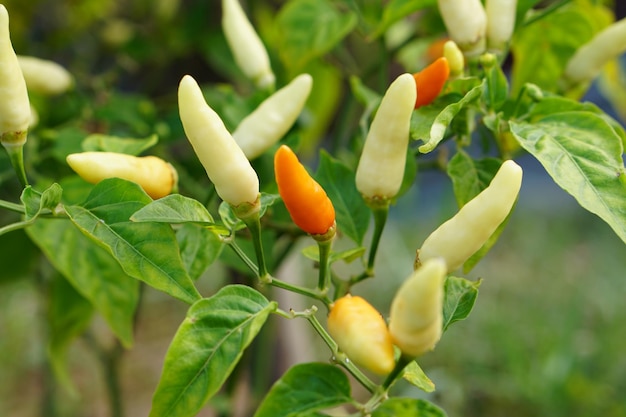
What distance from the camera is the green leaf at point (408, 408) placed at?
1.54 feet

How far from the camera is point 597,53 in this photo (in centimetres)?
68

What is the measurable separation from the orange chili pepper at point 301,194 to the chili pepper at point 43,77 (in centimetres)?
48

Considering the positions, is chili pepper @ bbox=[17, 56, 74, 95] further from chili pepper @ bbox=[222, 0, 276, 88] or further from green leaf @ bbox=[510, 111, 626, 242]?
green leaf @ bbox=[510, 111, 626, 242]

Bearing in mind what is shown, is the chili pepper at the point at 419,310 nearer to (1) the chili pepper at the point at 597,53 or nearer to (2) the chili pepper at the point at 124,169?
(2) the chili pepper at the point at 124,169

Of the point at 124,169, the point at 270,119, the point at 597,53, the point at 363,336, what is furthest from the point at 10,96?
the point at 597,53

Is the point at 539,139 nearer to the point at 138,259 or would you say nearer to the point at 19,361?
the point at 138,259

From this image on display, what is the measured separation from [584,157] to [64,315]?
0.65m

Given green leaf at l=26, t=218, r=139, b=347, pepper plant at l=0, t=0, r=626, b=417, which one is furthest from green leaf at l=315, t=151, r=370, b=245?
green leaf at l=26, t=218, r=139, b=347

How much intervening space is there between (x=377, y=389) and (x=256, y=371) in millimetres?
676

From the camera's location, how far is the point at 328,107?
1.31 m

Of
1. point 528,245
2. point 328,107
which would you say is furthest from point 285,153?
point 528,245

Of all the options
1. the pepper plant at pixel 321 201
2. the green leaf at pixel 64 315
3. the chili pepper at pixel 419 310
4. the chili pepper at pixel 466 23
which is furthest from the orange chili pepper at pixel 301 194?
the green leaf at pixel 64 315

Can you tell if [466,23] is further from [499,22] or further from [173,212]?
[173,212]

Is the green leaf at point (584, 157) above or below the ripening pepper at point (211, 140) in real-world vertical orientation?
below
